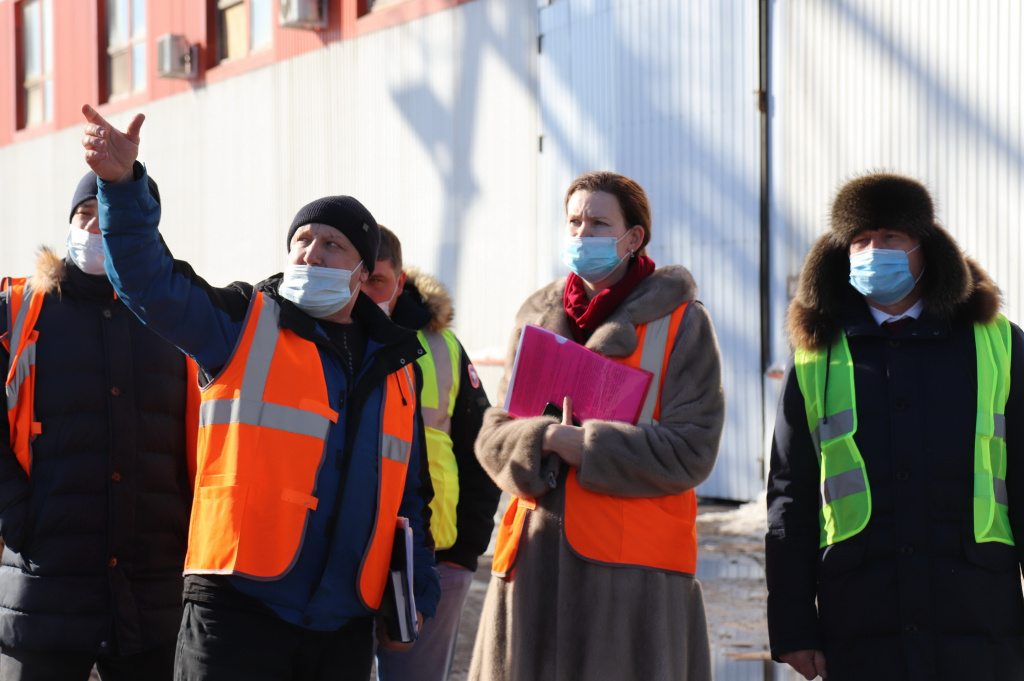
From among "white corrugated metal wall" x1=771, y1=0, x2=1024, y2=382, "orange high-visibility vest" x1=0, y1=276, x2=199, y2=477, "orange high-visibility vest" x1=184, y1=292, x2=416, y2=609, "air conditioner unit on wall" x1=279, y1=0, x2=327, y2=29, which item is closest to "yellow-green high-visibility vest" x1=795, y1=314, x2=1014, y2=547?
"orange high-visibility vest" x1=184, y1=292, x2=416, y2=609

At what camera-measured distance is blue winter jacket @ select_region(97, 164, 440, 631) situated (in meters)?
2.77

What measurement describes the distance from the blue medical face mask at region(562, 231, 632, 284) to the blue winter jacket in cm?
68

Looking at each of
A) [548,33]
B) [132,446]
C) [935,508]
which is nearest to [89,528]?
[132,446]

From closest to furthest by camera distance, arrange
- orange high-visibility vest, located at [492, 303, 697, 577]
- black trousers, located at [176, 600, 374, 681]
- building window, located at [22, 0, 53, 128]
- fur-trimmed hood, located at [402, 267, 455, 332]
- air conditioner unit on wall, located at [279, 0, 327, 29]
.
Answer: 1. black trousers, located at [176, 600, 374, 681]
2. orange high-visibility vest, located at [492, 303, 697, 577]
3. fur-trimmed hood, located at [402, 267, 455, 332]
4. air conditioner unit on wall, located at [279, 0, 327, 29]
5. building window, located at [22, 0, 53, 128]

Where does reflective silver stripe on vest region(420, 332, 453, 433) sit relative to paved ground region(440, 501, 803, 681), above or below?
above

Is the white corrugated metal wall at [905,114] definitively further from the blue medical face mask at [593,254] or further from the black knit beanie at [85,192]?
the black knit beanie at [85,192]

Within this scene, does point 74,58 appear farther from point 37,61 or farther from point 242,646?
point 242,646

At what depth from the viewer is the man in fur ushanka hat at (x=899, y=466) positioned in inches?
124

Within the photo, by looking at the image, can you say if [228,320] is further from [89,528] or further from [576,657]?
[576,657]

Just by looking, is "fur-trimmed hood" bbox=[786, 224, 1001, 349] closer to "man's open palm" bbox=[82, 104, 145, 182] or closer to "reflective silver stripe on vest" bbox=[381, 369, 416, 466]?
"reflective silver stripe on vest" bbox=[381, 369, 416, 466]

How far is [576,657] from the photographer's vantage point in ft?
11.6

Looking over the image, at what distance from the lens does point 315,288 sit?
328 centimetres

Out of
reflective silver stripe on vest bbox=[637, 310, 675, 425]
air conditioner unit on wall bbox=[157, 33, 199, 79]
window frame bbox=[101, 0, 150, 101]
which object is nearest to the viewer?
reflective silver stripe on vest bbox=[637, 310, 675, 425]

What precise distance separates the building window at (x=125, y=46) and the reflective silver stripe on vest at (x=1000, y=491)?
18070mm
